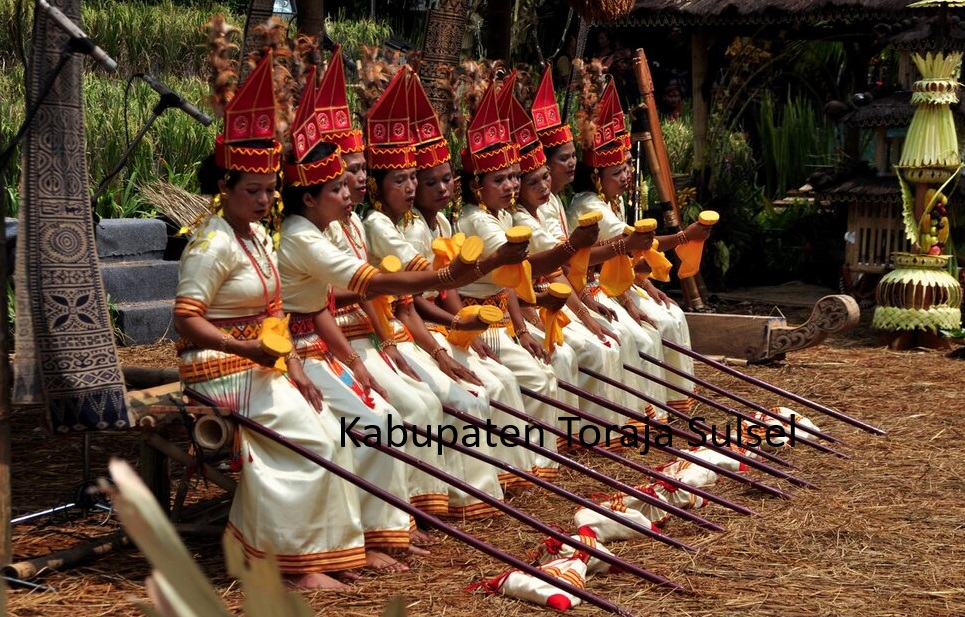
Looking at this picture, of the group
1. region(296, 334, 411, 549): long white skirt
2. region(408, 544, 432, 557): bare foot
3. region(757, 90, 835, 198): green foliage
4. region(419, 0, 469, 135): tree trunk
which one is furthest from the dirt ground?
region(757, 90, 835, 198): green foliage

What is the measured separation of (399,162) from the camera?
15.8 feet

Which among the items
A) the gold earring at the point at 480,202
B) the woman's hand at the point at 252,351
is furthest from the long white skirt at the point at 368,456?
the gold earring at the point at 480,202

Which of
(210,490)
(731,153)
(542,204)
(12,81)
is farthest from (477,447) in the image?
(731,153)

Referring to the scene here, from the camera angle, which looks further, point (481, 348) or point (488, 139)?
point (488, 139)

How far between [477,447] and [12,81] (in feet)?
20.7

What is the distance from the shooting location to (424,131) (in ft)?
16.3

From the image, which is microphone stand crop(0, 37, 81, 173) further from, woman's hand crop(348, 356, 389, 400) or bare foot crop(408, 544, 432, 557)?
bare foot crop(408, 544, 432, 557)

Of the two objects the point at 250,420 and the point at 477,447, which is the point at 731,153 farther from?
the point at 250,420

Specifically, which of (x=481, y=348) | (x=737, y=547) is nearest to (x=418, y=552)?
(x=737, y=547)

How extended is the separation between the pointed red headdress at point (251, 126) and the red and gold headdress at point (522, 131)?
1.82m

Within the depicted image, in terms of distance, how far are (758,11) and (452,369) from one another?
6.57m

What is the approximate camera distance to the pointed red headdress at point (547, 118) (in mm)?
6074

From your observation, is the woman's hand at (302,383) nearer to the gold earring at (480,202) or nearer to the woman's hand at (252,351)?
the woman's hand at (252,351)

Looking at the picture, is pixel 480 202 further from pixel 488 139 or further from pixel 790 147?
pixel 790 147
